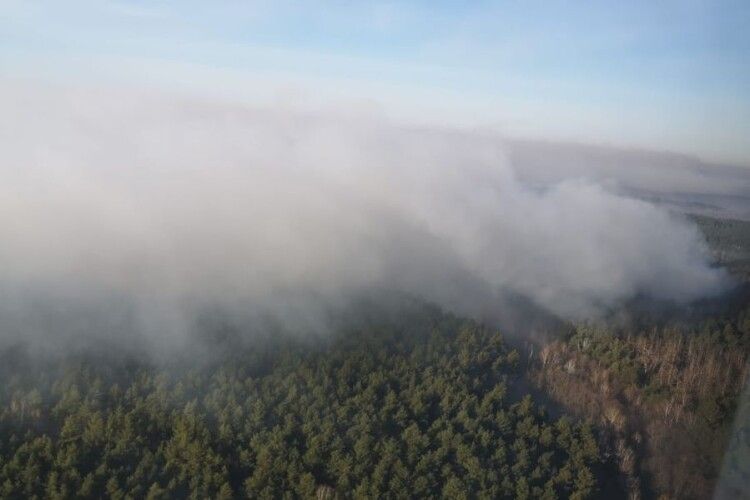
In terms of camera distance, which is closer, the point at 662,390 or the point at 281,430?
the point at 281,430

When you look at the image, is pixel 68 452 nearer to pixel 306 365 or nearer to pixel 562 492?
pixel 306 365

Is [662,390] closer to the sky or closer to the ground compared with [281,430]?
closer to the ground

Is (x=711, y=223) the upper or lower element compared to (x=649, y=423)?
upper

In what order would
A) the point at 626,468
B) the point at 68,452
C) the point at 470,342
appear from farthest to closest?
the point at 470,342 < the point at 626,468 < the point at 68,452

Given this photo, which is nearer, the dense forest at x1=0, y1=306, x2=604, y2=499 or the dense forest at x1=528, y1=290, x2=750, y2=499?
the dense forest at x1=0, y1=306, x2=604, y2=499

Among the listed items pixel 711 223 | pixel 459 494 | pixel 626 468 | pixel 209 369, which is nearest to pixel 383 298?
pixel 209 369

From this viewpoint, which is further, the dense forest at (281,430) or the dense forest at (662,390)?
the dense forest at (662,390)

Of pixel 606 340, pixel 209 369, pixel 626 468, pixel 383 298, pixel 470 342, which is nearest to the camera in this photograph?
pixel 626 468

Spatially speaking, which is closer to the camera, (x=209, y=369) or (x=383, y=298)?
(x=209, y=369)
